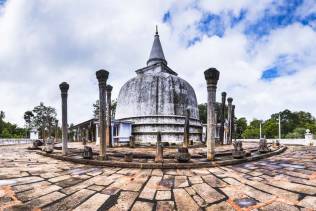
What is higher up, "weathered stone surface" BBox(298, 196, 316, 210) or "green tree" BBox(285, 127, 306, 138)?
"weathered stone surface" BBox(298, 196, 316, 210)

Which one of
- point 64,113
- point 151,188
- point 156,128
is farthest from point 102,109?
point 156,128

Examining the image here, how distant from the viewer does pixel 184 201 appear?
3.36m

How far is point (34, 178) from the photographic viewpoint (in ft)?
15.8

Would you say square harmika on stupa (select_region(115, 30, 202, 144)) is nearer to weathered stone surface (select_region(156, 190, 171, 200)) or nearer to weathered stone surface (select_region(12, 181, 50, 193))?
weathered stone surface (select_region(12, 181, 50, 193))

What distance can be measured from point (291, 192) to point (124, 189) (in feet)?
10.4

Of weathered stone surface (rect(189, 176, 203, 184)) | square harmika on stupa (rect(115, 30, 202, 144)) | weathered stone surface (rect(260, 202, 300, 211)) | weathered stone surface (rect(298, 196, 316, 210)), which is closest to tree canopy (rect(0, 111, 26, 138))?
square harmika on stupa (rect(115, 30, 202, 144))

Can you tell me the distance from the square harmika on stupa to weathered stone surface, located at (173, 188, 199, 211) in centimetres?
1483

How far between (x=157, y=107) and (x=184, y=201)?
634 inches

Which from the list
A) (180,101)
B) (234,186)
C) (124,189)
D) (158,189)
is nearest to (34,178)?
(124,189)

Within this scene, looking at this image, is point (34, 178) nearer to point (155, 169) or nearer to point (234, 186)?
point (155, 169)

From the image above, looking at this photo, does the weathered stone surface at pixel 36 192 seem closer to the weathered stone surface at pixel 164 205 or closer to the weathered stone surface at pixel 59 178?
the weathered stone surface at pixel 59 178

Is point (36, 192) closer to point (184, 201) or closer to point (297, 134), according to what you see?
point (184, 201)

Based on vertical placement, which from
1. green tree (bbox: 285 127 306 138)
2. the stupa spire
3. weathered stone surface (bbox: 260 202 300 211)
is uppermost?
the stupa spire

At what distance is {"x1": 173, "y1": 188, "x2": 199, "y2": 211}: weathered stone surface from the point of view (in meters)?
3.11
